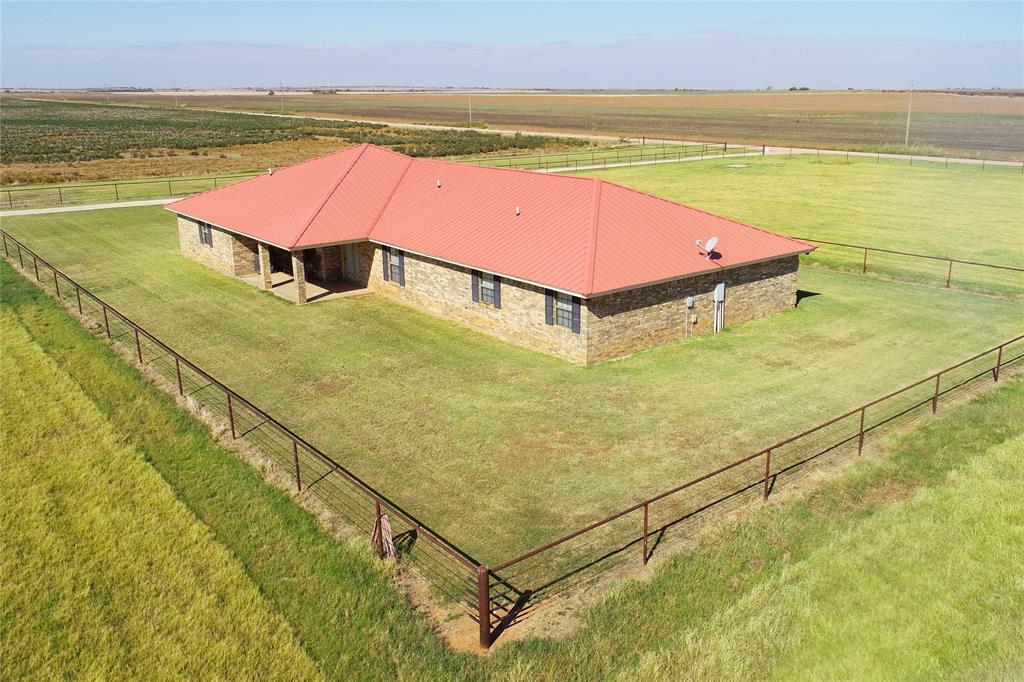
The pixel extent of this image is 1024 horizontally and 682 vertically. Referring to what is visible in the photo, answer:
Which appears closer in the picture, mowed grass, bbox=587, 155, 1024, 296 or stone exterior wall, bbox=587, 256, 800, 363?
stone exterior wall, bbox=587, 256, 800, 363

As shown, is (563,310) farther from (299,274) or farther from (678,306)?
(299,274)

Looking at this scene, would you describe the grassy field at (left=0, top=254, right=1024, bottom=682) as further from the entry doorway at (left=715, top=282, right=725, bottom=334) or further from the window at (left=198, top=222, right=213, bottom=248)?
the window at (left=198, top=222, right=213, bottom=248)

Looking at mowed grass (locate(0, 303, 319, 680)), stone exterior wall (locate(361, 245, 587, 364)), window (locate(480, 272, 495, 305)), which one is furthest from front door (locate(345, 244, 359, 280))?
mowed grass (locate(0, 303, 319, 680))

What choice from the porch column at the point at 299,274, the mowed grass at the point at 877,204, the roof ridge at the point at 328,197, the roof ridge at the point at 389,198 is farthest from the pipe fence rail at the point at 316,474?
the mowed grass at the point at 877,204

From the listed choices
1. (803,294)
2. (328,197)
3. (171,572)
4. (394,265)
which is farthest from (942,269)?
(171,572)

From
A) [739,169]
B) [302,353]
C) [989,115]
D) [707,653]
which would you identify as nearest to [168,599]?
[707,653]

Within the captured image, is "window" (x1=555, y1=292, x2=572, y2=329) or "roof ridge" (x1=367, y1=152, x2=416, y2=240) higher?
"roof ridge" (x1=367, y1=152, x2=416, y2=240)
